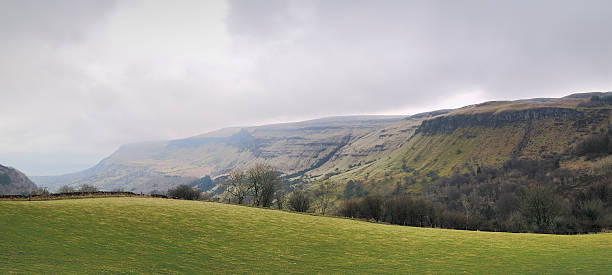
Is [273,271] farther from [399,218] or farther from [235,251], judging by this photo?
[399,218]

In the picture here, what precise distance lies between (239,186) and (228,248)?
2673 inches

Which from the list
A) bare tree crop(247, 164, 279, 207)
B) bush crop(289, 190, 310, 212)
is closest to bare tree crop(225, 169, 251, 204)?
bare tree crop(247, 164, 279, 207)

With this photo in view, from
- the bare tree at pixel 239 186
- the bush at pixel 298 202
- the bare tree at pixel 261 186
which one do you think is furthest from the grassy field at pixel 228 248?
the bush at pixel 298 202

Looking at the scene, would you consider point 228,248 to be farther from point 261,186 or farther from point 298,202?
point 298,202

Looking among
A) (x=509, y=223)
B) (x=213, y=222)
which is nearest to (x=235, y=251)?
(x=213, y=222)

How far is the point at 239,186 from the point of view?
9044cm

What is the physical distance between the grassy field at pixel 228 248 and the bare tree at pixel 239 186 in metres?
53.4

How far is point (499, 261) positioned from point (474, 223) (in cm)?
8921

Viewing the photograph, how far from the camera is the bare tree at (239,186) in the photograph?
88750 mm

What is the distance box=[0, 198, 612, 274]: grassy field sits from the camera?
717 inches

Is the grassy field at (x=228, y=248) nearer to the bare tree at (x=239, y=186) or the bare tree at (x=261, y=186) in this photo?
the bare tree at (x=261, y=186)

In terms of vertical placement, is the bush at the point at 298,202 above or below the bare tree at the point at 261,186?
below

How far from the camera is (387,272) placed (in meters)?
20.7

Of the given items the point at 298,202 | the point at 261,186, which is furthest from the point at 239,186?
the point at 298,202
